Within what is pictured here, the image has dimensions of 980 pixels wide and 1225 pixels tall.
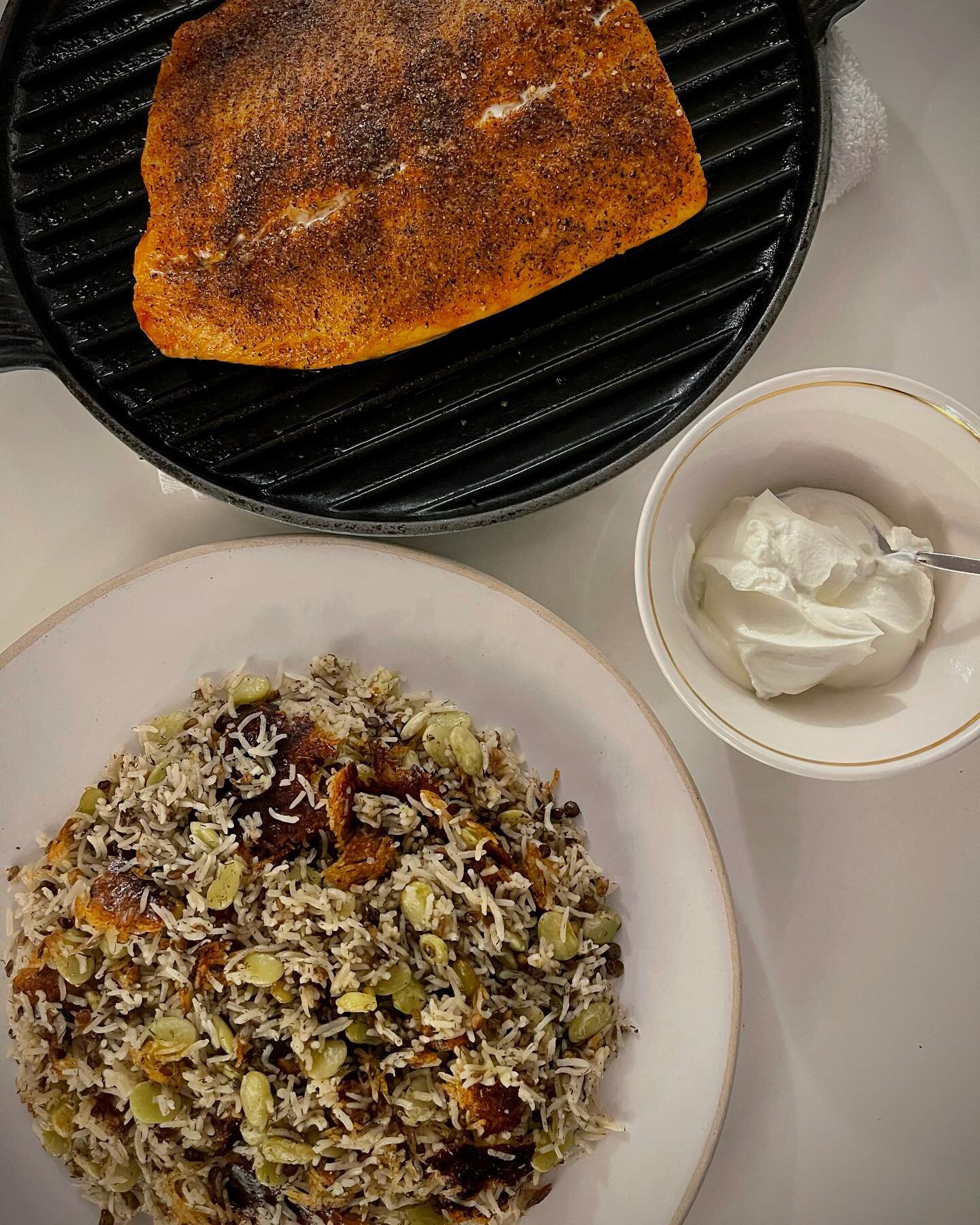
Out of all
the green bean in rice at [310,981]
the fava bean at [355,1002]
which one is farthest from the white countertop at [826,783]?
the fava bean at [355,1002]

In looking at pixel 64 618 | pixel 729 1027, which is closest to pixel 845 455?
pixel 729 1027

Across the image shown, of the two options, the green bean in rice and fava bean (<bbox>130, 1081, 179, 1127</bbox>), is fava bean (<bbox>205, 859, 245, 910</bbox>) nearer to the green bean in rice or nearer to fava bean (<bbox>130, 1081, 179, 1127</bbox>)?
the green bean in rice

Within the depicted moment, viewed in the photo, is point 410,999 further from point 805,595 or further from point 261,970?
point 805,595

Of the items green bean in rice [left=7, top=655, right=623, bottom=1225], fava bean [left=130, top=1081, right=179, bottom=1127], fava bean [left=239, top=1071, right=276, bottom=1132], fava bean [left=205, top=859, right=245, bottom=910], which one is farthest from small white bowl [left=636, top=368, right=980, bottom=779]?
fava bean [left=130, top=1081, right=179, bottom=1127]

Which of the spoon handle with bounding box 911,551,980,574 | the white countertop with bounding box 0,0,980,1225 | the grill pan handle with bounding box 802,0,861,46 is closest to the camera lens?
the spoon handle with bounding box 911,551,980,574

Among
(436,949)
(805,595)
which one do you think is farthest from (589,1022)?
(805,595)
